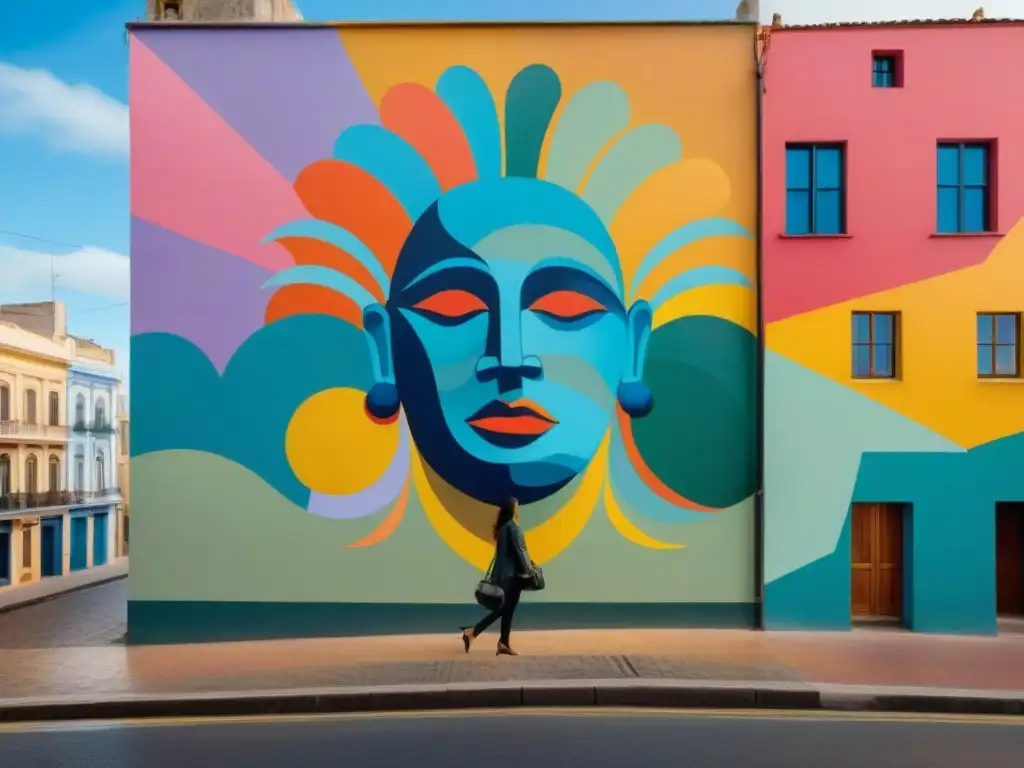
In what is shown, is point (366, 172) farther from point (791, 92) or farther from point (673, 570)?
point (673, 570)

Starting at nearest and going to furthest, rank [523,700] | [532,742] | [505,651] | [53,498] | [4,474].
Result: [532,742] → [523,700] → [505,651] → [4,474] → [53,498]

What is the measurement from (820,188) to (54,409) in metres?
31.6

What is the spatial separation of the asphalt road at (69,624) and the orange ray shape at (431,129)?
840 centimetres

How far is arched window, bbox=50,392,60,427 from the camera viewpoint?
29533 millimetres

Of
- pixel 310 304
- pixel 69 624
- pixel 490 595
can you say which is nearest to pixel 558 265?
pixel 310 304

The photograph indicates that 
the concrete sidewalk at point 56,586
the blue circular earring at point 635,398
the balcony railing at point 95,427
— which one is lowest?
the concrete sidewalk at point 56,586

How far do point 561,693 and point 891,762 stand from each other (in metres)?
3.04

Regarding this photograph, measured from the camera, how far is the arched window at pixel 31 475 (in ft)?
92.9

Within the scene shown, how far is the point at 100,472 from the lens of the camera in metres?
33.6

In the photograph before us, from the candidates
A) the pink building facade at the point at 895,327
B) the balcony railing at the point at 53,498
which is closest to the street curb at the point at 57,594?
the balcony railing at the point at 53,498

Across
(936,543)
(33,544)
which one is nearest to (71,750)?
(936,543)

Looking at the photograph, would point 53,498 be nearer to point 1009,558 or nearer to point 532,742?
point 532,742

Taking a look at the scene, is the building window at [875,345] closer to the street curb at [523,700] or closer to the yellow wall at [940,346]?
the yellow wall at [940,346]

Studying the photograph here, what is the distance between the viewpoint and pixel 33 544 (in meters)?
27.5
